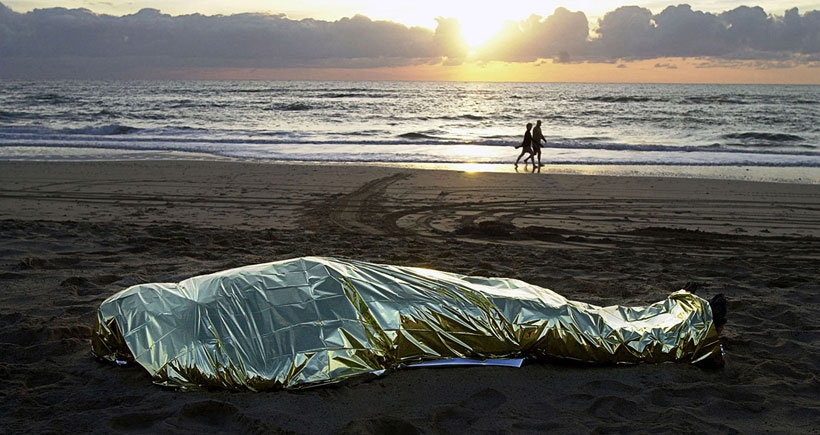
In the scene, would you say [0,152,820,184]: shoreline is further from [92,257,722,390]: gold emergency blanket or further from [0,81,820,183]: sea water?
[92,257,722,390]: gold emergency blanket

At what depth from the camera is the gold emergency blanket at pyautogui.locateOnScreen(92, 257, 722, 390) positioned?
315cm

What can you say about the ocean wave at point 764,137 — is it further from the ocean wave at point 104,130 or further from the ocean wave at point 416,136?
the ocean wave at point 104,130

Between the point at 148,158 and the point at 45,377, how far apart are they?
47.9 ft

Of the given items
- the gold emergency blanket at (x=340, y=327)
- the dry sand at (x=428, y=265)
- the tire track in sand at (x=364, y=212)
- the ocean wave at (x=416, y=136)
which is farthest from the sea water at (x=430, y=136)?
the gold emergency blanket at (x=340, y=327)

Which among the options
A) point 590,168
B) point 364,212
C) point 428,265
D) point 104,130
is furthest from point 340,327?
point 104,130

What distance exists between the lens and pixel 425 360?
3369mm

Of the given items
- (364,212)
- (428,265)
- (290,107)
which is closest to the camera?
(428,265)

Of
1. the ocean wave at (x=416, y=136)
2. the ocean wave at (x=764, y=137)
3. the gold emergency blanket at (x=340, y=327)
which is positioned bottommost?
the ocean wave at (x=416, y=136)

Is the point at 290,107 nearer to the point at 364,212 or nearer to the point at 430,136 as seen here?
the point at 430,136

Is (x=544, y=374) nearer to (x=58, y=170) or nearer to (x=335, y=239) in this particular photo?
(x=335, y=239)

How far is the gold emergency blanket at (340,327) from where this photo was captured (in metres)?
3.15

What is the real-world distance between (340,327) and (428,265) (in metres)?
3.33

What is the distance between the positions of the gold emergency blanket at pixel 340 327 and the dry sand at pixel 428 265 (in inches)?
4.9

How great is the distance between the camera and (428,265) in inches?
253
